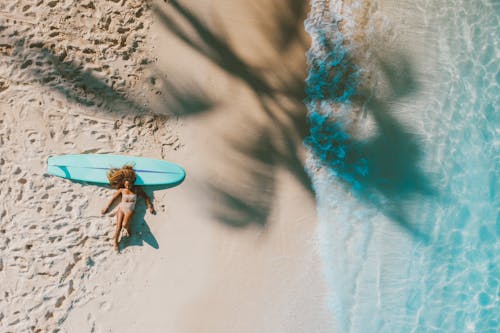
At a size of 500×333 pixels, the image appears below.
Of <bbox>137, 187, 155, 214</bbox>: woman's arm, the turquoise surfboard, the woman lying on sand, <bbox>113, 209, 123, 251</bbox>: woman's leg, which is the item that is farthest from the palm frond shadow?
<bbox>113, 209, 123, 251</bbox>: woman's leg

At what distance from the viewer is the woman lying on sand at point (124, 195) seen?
185 inches

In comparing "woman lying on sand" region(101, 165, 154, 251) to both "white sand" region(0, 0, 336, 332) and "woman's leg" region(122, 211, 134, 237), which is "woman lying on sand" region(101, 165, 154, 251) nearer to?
"woman's leg" region(122, 211, 134, 237)

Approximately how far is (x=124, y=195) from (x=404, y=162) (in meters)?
3.58

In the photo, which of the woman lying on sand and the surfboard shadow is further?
the surfboard shadow

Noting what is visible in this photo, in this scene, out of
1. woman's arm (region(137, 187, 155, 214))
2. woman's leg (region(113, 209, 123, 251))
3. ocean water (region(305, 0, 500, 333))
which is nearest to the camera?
woman's leg (region(113, 209, 123, 251))

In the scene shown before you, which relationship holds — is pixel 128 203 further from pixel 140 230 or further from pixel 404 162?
pixel 404 162

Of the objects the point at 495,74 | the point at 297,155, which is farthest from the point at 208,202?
the point at 495,74

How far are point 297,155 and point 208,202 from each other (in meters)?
1.28

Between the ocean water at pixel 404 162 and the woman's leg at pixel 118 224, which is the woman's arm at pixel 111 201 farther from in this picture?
the ocean water at pixel 404 162

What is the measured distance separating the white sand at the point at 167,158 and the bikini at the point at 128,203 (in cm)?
21

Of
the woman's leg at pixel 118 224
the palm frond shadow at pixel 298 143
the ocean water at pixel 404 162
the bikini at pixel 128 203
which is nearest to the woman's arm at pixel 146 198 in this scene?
the bikini at pixel 128 203

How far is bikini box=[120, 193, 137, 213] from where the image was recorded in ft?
15.4

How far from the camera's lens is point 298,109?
4941 mm

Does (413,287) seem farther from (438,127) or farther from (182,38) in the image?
(182,38)
